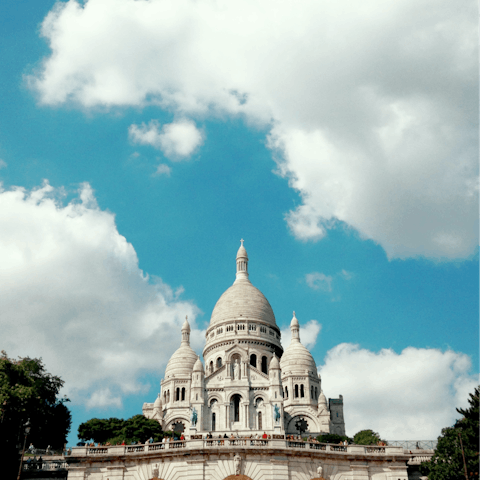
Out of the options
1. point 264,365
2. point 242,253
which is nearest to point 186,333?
point 264,365

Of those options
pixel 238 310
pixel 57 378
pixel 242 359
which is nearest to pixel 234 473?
pixel 57 378

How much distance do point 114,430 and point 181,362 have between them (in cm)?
3290

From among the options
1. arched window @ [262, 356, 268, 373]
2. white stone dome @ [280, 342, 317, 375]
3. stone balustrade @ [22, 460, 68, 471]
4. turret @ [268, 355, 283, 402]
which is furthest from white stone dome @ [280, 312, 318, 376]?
stone balustrade @ [22, 460, 68, 471]

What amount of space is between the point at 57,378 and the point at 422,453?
4019cm

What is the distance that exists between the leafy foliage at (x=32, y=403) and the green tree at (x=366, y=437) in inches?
1369

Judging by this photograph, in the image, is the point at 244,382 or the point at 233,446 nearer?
the point at 233,446

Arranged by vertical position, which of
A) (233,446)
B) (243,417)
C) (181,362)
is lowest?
(233,446)

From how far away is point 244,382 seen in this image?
9169 centimetres

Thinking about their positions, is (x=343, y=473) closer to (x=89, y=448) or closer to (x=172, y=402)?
(x=89, y=448)

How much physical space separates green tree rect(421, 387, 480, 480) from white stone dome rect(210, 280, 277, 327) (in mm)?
67892

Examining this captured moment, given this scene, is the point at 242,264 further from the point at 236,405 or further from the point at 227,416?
the point at 227,416

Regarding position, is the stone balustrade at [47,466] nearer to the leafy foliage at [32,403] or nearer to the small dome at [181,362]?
the leafy foliage at [32,403]

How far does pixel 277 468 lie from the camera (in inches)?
1334

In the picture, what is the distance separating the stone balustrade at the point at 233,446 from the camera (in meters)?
34.5
